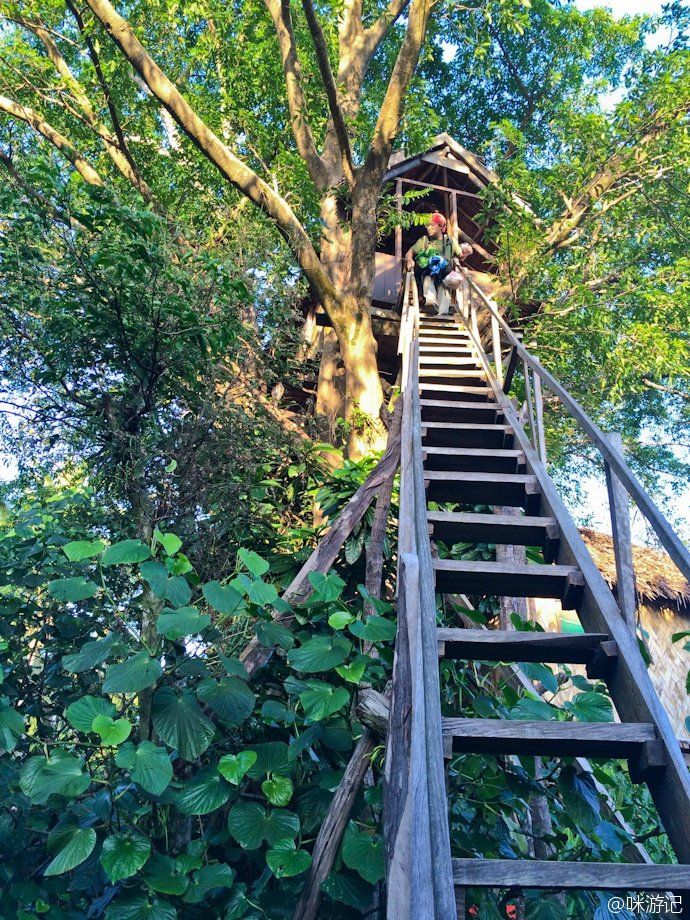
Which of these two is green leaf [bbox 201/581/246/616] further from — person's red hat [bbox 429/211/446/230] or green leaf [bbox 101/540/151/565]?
person's red hat [bbox 429/211/446/230]

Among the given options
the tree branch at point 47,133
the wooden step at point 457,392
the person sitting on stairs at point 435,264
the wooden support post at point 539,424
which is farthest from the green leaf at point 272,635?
the person sitting on stairs at point 435,264

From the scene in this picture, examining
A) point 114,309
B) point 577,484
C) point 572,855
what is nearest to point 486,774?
point 572,855

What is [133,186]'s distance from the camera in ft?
23.4

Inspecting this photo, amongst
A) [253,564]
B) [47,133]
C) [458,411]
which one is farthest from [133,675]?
[47,133]

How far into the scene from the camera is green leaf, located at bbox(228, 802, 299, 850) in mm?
2322

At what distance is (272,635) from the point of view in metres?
2.79

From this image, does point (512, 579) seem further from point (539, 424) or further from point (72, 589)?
point (72, 589)

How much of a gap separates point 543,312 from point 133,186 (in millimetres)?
5836

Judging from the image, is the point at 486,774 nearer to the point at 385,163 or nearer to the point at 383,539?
the point at 383,539

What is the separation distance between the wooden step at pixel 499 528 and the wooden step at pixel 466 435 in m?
1.19

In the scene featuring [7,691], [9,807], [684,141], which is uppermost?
[684,141]

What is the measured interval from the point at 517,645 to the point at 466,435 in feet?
7.95

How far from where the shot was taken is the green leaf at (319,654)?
2.60 metres

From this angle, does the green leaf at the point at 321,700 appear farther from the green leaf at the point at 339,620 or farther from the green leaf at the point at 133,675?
the green leaf at the point at 133,675
